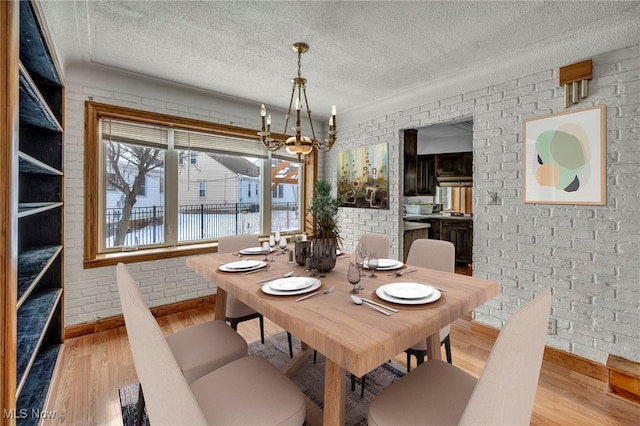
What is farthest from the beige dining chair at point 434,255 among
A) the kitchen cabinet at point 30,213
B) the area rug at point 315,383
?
the kitchen cabinet at point 30,213

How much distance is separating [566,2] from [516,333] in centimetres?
215

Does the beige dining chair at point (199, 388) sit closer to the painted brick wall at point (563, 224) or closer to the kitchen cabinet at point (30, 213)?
the kitchen cabinet at point (30, 213)

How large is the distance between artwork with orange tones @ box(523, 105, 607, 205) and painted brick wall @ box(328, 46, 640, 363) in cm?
5

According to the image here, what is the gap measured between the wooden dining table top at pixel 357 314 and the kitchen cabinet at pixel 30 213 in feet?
2.81

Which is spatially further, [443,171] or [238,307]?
[443,171]

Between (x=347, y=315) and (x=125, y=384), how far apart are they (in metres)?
1.86

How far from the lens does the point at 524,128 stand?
2.40 metres

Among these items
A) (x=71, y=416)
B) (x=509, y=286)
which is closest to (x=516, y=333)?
(x=509, y=286)

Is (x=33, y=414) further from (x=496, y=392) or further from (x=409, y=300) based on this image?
(x=496, y=392)

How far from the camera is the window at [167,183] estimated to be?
2873 millimetres

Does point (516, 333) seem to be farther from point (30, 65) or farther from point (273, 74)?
point (30, 65)

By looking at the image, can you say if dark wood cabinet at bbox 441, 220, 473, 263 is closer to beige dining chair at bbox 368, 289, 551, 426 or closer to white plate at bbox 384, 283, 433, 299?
white plate at bbox 384, 283, 433, 299

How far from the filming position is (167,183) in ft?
10.7

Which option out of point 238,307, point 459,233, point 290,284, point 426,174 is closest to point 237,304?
point 238,307
